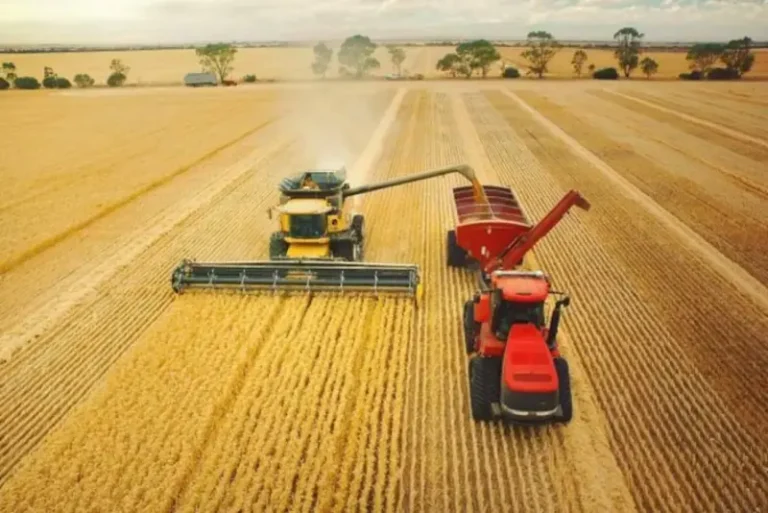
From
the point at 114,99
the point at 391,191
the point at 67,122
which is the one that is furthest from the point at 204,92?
the point at 391,191

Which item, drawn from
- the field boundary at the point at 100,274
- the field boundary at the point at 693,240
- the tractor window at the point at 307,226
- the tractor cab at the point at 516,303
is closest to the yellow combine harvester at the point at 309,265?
the tractor window at the point at 307,226

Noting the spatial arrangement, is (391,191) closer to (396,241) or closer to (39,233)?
(396,241)

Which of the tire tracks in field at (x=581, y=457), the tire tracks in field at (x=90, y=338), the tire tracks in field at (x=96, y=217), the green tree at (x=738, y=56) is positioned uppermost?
the green tree at (x=738, y=56)

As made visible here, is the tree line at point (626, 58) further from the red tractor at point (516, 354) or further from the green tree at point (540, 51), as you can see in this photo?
the red tractor at point (516, 354)

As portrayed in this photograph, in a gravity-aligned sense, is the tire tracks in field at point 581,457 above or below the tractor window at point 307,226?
below

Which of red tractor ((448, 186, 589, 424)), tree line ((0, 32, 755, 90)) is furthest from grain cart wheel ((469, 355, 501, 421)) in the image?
tree line ((0, 32, 755, 90))

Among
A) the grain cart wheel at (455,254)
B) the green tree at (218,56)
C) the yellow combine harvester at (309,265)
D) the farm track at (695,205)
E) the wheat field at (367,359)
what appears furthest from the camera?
the green tree at (218,56)
